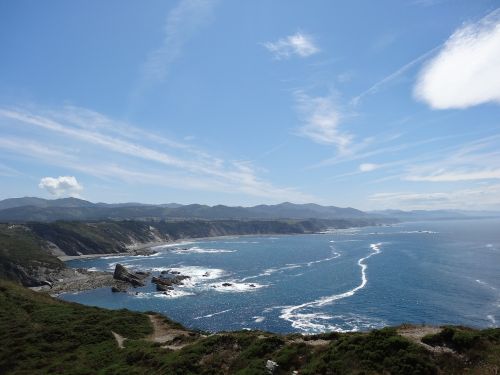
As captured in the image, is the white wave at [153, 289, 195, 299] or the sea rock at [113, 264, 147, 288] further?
the sea rock at [113, 264, 147, 288]

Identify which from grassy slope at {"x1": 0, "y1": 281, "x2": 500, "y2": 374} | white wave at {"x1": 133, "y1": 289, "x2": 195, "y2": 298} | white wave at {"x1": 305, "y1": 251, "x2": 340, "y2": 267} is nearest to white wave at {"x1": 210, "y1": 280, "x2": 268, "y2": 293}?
white wave at {"x1": 133, "y1": 289, "x2": 195, "y2": 298}

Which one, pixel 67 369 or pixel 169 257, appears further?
pixel 169 257

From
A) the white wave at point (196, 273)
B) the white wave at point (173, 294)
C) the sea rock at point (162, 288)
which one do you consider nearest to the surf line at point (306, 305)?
the white wave at point (173, 294)

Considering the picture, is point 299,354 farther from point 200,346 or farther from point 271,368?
point 200,346

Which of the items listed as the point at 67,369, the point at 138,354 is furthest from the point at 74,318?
the point at 138,354

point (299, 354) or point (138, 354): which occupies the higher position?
point (299, 354)

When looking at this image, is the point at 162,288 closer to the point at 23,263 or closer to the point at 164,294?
the point at 164,294

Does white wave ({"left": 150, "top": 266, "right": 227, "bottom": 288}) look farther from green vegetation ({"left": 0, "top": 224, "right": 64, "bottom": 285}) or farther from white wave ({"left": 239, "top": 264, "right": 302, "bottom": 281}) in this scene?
green vegetation ({"left": 0, "top": 224, "right": 64, "bottom": 285})
